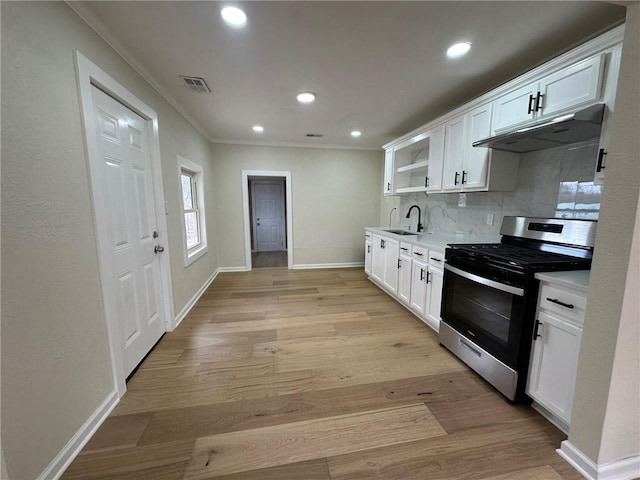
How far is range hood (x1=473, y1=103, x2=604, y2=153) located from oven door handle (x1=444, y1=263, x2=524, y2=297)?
1072mm

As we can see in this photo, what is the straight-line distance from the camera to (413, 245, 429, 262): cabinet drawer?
276 cm

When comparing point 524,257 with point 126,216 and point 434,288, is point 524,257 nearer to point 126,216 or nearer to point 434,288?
point 434,288

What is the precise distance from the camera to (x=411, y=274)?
10.0 ft

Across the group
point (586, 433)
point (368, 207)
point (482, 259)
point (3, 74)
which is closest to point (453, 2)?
point (482, 259)

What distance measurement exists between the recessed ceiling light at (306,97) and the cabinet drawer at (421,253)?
207cm

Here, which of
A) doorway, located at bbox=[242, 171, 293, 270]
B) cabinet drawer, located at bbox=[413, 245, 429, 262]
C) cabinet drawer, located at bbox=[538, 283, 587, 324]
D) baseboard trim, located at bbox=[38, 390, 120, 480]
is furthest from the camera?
doorway, located at bbox=[242, 171, 293, 270]

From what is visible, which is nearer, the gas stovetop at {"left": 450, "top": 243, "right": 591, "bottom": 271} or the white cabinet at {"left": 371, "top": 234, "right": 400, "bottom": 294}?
the gas stovetop at {"left": 450, "top": 243, "right": 591, "bottom": 271}

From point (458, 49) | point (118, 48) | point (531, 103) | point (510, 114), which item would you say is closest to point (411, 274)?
point (510, 114)

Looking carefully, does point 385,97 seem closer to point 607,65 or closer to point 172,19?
point 607,65

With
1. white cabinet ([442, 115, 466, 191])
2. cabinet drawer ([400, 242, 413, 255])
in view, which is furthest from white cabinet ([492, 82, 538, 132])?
cabinet drawer ([400, 242, 413, 255])

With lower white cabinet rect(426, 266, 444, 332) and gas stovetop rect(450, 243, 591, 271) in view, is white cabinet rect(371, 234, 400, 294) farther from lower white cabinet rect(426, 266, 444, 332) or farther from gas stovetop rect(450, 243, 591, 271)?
gas stovetop rect(450, 243, 591, 271)

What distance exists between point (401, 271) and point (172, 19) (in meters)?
3.22

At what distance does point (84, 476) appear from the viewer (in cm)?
126

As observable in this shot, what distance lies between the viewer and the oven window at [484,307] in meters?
1.75
